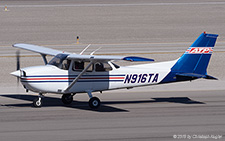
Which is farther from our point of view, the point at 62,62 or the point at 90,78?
the point at 90,78

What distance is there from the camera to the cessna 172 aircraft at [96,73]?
50.2 feet

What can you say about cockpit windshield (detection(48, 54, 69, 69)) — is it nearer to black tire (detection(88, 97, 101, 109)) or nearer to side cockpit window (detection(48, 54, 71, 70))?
side cockpit window (detection(48, 54, 71, 70))

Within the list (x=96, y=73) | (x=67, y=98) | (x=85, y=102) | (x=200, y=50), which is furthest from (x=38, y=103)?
(x=200, y=50)

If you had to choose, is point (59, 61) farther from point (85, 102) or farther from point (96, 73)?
point (85, 102)

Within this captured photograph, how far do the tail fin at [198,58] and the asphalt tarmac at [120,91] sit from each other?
127 cm

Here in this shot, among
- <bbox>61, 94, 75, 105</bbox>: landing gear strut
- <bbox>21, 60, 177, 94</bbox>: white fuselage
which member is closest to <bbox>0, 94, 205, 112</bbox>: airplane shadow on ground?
<bbox>61, 94, 75, 105</bbox>: landing gear strut

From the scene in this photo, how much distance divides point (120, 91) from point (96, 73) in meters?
3.39

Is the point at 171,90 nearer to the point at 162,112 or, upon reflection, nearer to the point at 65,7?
the point at 162,112

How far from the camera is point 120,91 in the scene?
1911 cm

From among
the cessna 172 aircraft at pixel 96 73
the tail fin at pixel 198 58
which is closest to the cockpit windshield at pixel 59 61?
the cessna 172 aircraft at pixel 96 73

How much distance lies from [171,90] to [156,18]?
2576 cm

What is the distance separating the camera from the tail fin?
1664cm

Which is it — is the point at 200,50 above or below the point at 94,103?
above

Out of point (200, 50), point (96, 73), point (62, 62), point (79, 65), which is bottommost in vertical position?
point (96, 73)
